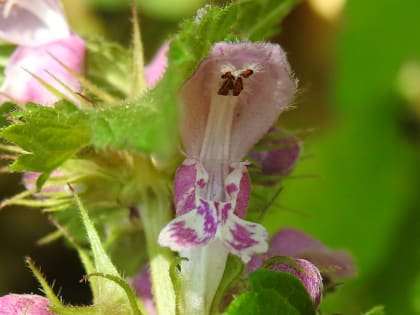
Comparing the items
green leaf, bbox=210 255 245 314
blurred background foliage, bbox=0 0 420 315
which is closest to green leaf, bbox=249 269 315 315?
green leaf, bbox=210 255 245 314

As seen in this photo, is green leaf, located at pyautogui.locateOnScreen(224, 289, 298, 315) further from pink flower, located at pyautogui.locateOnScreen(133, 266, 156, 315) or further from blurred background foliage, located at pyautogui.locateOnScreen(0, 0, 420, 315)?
blurred background foliage, located at pyautogui.locateOnScreen(0, 0, 420, 315)

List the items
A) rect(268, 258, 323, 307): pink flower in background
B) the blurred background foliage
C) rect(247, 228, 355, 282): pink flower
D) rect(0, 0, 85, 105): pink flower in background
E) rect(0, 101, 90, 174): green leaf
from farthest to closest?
the blurred background foliage
rect(247, 228, 355, 282): pink flower
rect(0, 0, 85, 105): pink flower in background
rect(268, 258, 323, 307): pink flower in background
rect(0, 101, 90, 174): green leaf

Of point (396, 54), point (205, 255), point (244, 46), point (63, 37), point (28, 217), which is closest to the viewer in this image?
point (244, 46)

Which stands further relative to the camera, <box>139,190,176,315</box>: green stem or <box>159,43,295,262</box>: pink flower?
<box>139,190,176,315</box>: green stem

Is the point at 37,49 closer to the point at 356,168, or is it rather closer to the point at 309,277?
the point at 309,277

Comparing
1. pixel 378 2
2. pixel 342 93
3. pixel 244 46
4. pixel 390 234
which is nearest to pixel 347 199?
pixel 390 234

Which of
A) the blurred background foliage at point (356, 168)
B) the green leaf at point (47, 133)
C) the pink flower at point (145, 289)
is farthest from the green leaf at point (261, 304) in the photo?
the blurred background foliage at point (356, 168)

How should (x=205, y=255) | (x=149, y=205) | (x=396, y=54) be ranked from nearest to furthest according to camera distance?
(x=205, y=255)
(x=149, y=205)
(x=396, y=54)

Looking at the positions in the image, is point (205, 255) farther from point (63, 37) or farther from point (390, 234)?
point (390, 234)
